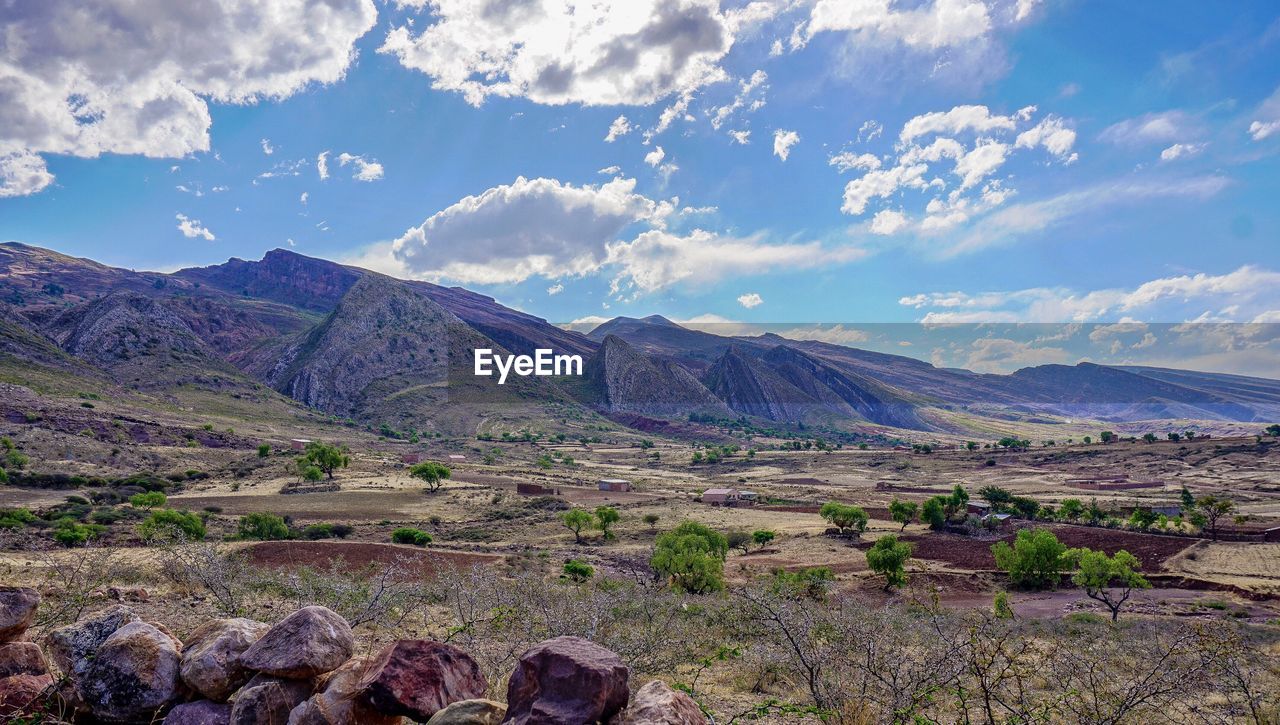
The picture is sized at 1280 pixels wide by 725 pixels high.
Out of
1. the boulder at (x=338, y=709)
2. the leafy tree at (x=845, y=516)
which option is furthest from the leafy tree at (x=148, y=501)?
the leafy tree at (x=845, y=516)

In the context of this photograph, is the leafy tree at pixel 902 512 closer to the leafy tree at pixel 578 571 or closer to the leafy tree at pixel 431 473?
the leafy tree at pixel 578 571

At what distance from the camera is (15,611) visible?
7238 millimetres

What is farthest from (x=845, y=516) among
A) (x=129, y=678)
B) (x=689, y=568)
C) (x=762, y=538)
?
(x=129, y=678)

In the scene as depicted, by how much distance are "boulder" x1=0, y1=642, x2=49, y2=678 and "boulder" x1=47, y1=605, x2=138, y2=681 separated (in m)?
0.38

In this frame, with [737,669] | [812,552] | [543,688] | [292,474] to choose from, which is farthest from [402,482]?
[543,688]

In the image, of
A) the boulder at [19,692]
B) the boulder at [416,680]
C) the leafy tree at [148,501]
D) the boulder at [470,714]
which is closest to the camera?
the boulder at [470,714]

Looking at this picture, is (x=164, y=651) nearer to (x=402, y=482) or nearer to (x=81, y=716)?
(x=81, y=716)

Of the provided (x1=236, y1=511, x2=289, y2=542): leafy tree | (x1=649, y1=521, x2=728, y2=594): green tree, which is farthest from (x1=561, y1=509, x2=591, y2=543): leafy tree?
(x1=236, y1=511, x2=289, y2=542): leafy tree

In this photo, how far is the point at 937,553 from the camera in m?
43.2

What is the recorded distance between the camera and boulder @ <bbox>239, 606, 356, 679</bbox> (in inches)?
247

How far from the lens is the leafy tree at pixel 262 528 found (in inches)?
1391

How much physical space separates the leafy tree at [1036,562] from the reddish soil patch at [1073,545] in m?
4.43

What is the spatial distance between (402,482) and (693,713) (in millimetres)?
65030

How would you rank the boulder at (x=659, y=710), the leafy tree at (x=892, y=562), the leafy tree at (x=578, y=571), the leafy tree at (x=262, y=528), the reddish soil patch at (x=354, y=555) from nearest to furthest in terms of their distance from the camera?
1. the boulder at (x=659, y=710)
2. the leafy tree at (x=578, y=571)
3. the reddish soil patch at (x=354, y=555)
4. the leafy tree at (x=892, y=562)
5. the leafy tree at (x=262, y=528)
